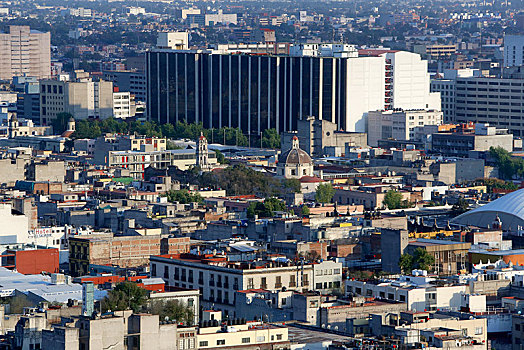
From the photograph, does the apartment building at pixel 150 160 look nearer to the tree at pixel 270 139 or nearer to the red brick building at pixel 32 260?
the tree at pixel 270 139

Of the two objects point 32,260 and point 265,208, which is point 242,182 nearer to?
point 265,208

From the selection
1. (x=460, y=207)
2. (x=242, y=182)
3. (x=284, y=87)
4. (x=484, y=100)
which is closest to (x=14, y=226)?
(x=460, y=207)

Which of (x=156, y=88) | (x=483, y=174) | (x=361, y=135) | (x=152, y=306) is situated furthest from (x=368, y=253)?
(x=156, y=88)

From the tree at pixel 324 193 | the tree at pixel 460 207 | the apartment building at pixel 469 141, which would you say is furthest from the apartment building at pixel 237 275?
the apartment building at pixel 469 141

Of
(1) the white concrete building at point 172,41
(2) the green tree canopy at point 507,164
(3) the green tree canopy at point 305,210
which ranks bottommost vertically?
(2) the green tree canopy at point 507,164

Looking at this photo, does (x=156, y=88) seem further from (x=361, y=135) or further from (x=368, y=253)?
(x=368, y=253)
